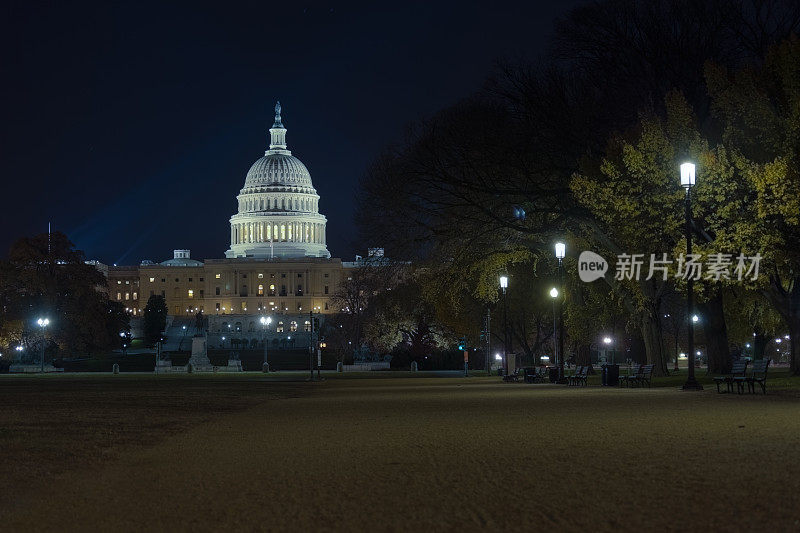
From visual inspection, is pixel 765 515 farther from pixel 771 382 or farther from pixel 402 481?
pixel 771 382

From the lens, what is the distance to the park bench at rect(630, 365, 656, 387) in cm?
3612

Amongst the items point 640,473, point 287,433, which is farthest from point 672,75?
point 640,473

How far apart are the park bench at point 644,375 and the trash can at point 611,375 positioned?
57 cm

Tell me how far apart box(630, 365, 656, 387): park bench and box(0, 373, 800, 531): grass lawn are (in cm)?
1192

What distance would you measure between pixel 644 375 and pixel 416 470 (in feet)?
83.2

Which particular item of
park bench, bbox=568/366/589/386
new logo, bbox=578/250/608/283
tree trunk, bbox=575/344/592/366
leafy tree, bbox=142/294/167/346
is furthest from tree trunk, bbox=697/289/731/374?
leafy tree, bbox=142/294/167/346

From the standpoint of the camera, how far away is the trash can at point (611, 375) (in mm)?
37531

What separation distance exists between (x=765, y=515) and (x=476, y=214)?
114 ft

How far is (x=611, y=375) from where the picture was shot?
1485 inches

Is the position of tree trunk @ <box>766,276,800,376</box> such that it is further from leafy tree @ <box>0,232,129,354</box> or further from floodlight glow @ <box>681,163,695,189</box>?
leafy tree @ <box>0,232,129,354</box>

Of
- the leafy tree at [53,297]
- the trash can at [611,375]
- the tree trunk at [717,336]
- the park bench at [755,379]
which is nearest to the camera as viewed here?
the park bench at [755,379]

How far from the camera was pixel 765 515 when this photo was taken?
30.7 feet

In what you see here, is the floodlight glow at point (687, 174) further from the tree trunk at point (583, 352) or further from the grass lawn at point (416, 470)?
the tree trunk at point (583, 352)

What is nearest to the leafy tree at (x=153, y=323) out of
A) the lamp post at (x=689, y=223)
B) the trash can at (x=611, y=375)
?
the trash can at (x=611, y=375)
